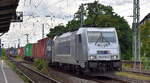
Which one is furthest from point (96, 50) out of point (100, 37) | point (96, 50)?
point (100, 37)

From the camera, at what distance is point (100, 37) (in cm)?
2397

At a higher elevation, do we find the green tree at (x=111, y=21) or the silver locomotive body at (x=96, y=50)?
the green tree at (x=111, y=21)

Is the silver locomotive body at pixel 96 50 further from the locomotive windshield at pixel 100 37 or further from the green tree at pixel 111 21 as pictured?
the green tree at pixel 111 21

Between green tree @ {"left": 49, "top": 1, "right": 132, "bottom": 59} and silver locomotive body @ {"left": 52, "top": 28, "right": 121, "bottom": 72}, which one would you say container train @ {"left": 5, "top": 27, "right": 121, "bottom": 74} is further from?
green tree @ {"left": 49, "top": 1, "right": 132, "bottom": 59}

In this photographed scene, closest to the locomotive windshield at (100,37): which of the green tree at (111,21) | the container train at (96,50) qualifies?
the container train at (96,50)

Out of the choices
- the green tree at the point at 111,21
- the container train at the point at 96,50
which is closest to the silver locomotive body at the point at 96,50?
the container train at the point at 96,50

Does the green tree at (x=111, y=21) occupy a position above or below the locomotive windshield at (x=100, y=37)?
above

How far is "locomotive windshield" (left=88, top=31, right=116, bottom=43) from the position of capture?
78.2ft

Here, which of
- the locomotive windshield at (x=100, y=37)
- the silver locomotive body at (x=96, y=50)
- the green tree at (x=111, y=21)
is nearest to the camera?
the silver locomotive body at (x=96, y=50)

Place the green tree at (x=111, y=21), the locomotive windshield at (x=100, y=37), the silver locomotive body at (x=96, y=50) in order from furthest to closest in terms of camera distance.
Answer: the green tree at (x=111, y=21)
the locomotive windshield at (x=100, y=37)
the silver locomotive body at (x=96, y=50)

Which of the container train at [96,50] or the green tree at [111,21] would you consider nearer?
the container train at [96,50]

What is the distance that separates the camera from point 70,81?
23328 millimetres

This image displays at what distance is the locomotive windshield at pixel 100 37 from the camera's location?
2384 centimetres

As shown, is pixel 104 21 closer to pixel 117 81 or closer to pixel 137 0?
pixel 137 0
